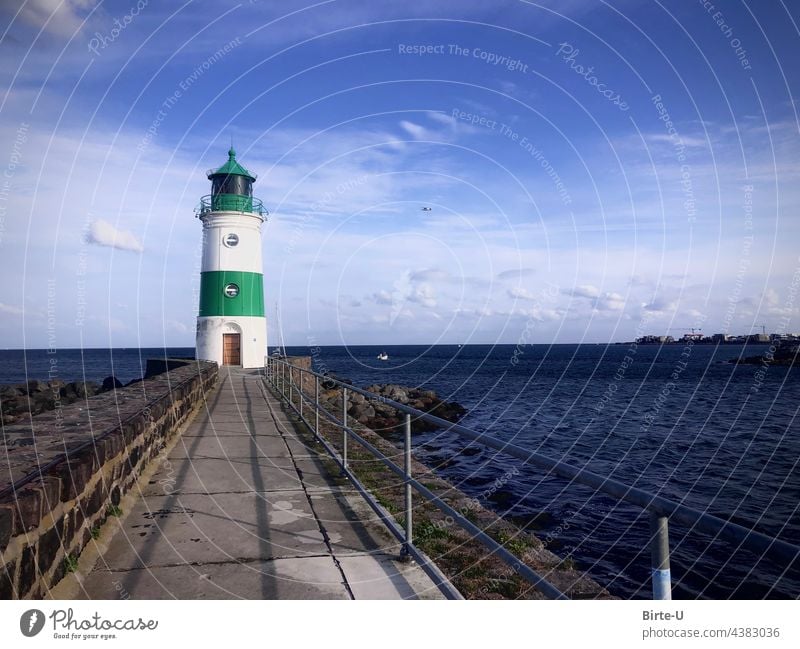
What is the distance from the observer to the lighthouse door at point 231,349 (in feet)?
78.3

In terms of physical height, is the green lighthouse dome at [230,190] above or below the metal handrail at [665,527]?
above

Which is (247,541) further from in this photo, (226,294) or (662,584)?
(226,294)

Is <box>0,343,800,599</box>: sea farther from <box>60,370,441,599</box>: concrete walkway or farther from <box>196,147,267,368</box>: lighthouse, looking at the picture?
<box>196,147,267,368</box>: lighthouse

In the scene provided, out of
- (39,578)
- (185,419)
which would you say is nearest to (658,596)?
(39,578)

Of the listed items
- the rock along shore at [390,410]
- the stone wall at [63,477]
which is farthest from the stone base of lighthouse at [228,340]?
the stone wall at [63,477]

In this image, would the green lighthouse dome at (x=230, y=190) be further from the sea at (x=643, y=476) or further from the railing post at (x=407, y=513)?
the railing post at (x=407, y=513)

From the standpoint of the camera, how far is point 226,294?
23688 mm

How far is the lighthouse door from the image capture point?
2386cm

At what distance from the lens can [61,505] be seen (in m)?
3.30

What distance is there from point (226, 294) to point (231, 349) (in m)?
2.33

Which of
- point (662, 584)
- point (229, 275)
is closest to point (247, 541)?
point (662, 584)

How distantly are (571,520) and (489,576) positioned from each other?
7550mm

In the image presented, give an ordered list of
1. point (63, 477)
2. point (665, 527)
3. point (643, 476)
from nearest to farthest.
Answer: point (665, 527)
point (63, 477)
point (643, 476)

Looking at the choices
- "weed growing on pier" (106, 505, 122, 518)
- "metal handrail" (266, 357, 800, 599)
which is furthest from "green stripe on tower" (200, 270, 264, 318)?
"metal handrail" (266, 357, 800, 599)
